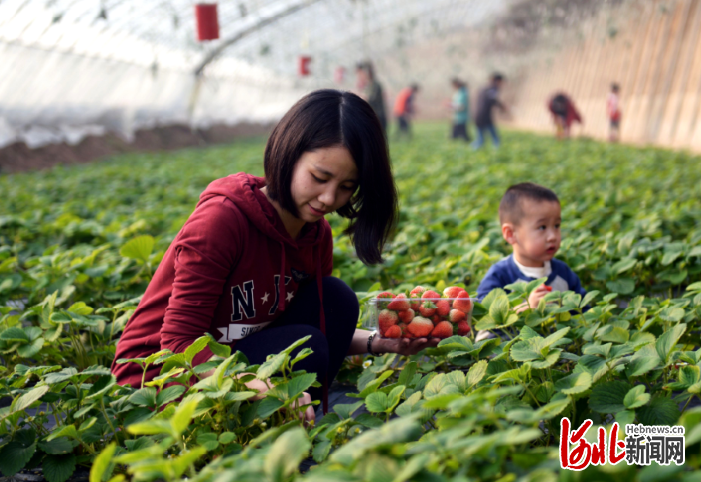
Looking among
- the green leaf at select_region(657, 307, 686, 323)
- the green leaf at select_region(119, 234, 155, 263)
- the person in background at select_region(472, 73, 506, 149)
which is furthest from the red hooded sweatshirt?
the person in background at select_region(472, 73, 506, 149)

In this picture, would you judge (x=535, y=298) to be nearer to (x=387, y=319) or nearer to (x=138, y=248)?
(x=387, y=319)

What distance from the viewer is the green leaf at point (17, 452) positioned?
1468mm

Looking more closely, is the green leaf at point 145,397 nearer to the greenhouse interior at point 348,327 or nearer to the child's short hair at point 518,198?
the greenhouse interior at point 348,327

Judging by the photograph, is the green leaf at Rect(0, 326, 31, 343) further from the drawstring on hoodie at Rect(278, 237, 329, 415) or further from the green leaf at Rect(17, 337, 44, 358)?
the drawstring on hoodie at Rect(278, 237, 329, 415)

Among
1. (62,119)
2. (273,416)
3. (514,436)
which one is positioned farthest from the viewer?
(62,119)

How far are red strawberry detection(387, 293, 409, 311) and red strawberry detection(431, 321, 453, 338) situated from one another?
11 cm

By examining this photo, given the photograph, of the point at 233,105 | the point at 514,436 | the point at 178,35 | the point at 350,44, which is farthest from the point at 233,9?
the point at 514,436

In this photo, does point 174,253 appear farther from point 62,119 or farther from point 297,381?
point 62,119

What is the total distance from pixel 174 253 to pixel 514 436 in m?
1.12

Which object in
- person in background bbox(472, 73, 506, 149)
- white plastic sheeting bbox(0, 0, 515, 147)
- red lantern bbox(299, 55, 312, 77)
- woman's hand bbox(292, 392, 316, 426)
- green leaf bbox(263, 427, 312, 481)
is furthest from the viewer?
red lantern bbox(299, 55, 312, 77)

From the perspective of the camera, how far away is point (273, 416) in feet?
5.35

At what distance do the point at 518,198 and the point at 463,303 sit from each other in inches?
33.5

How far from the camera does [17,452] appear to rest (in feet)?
4.94

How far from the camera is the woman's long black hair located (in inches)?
64.6
